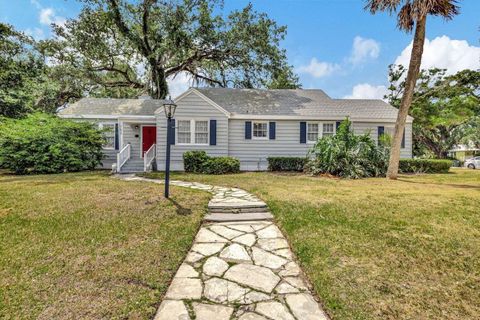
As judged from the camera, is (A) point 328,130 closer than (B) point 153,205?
No

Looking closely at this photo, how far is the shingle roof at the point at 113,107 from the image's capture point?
14.5m

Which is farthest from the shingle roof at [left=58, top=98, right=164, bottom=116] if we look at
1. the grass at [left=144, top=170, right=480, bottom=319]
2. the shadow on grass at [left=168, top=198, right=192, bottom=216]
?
the grass at [left=144, top=170, right=480, bottom=319]

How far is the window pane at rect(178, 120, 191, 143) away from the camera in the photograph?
507 inches

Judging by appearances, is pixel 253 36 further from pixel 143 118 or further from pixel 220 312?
pixel 220 312

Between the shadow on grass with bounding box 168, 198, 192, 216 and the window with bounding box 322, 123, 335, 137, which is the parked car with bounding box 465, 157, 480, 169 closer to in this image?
the window with bounding box 322, 123, 335, 137

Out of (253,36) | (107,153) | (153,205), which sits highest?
(253,36)

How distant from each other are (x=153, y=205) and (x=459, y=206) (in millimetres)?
7135

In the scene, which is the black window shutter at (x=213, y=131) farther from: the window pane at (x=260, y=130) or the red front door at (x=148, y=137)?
the red front door at (x=148, y=137)

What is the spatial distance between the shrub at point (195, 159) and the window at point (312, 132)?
6147 mm

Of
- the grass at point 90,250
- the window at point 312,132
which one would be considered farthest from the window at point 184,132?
the window at point 312,132

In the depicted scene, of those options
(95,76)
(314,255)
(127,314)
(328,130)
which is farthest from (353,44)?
(95,76)

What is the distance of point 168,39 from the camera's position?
15.7 metres

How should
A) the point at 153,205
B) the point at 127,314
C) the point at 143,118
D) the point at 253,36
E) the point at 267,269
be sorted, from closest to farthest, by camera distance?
the point at 127,314 < the point at 267,269 < the point at 153,205 < the point at 143,118 < the point at 253,36

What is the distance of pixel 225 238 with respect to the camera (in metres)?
4.35
